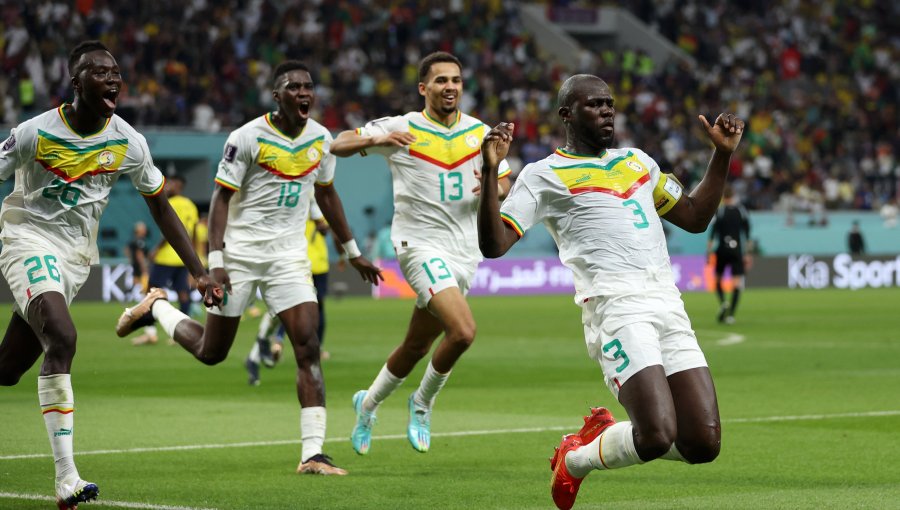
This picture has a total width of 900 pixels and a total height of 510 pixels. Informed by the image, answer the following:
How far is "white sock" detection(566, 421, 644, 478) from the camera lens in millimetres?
6676

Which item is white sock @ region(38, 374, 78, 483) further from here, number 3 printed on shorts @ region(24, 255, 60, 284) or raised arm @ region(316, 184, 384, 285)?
raised arm @ region(316, 184, 384, 285)

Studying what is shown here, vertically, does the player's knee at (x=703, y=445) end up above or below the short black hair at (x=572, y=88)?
below

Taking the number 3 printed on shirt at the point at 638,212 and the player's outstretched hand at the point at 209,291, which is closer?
the number 3 printed on shirt at the point at 638,212

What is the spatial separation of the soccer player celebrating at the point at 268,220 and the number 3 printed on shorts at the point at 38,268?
6.23ft

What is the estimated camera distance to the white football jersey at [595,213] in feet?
22.9

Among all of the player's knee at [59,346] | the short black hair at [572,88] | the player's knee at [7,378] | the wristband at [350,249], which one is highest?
the short black hair at [572,88]

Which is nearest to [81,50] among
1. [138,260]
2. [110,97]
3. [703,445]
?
[110,97]

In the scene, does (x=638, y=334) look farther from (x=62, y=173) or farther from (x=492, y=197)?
(x=62, y=173)

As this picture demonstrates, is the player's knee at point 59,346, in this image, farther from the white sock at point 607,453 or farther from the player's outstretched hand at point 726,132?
the player's outstretched hand at point 726,132

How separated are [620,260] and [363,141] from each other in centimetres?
303

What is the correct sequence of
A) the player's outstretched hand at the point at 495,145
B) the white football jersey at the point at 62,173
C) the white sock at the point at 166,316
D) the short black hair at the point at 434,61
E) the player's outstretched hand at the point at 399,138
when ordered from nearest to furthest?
the player's outstretched hand at the point at 495,145, the white football jersey at the point at 62,173, the player's outstretched hand at the point at 399,138, the short black hair at the point at 434,61, the white sock at the point at 166,316

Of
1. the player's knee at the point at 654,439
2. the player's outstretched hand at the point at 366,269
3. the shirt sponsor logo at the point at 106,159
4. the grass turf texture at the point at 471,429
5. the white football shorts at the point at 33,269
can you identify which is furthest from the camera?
the player's outstretched hand at the point at 366,269

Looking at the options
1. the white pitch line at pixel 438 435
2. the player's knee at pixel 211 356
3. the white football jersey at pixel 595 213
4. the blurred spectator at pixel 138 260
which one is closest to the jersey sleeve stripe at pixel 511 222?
the white football jersey at pixel 595 213

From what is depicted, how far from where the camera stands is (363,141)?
31.3 ft
